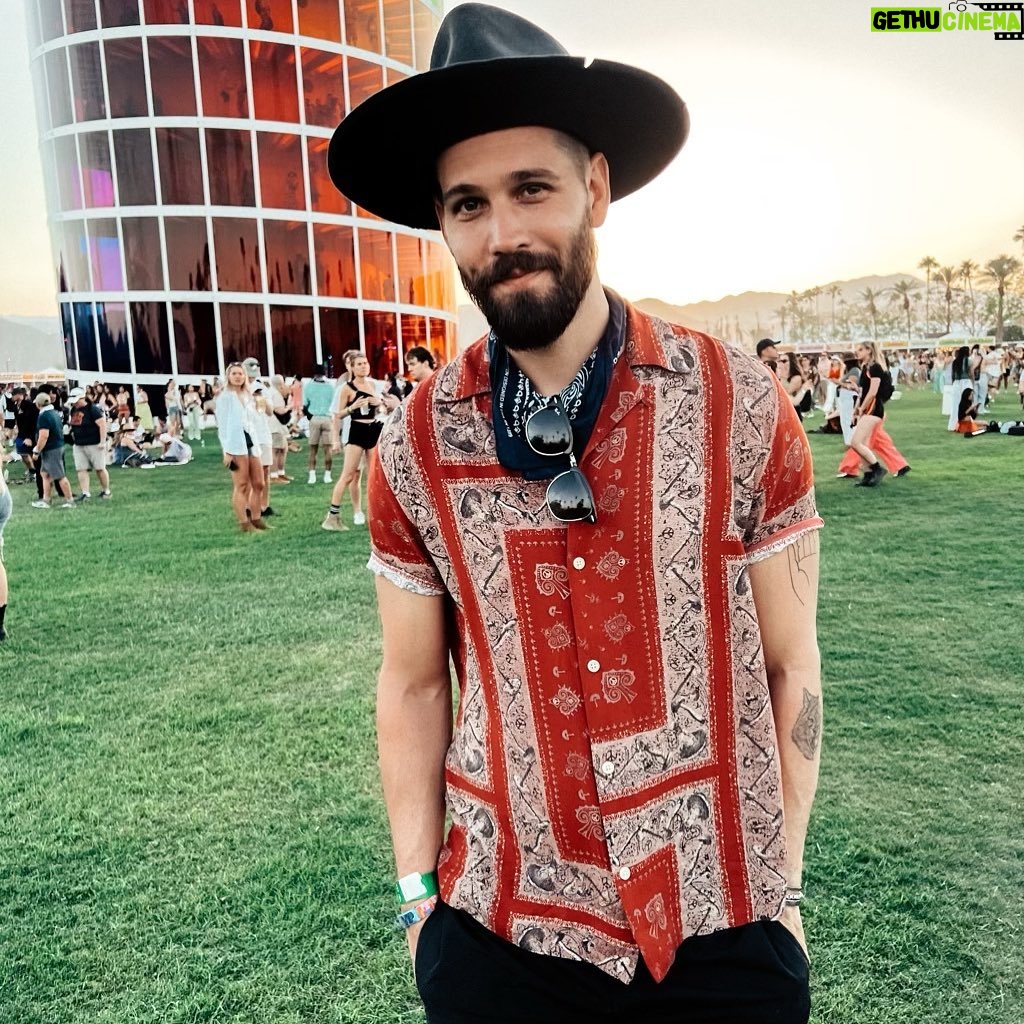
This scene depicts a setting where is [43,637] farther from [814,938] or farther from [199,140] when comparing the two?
[199,140]

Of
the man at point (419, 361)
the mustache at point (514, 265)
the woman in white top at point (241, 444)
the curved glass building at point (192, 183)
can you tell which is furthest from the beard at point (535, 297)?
the curved glass building at point (192, 183)

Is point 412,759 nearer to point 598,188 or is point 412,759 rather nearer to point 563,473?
point 563,473

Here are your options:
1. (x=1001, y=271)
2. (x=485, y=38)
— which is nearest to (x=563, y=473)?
(x=485, y=38)

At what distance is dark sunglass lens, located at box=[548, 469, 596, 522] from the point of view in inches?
55.9

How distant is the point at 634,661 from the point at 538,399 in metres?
0.49

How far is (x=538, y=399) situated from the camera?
157cm

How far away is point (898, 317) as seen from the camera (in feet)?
520

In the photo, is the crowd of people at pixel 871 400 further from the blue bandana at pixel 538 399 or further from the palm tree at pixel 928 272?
the palm tree at pixel 928 272

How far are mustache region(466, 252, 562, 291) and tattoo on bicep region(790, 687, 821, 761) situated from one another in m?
0.87

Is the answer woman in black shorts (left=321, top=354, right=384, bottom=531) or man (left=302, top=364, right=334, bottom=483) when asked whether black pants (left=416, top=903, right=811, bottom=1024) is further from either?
man (left=302, top=364, right=334, bottom=483)

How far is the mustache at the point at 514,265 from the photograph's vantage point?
4.84 feet

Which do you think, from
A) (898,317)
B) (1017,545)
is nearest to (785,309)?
(898,317)

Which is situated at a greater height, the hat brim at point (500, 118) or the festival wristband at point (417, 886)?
the hat brim at point (500, 118)

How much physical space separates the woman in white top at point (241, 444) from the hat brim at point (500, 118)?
898cm
